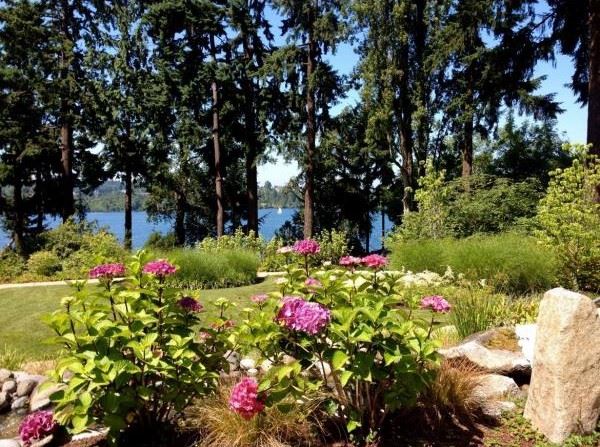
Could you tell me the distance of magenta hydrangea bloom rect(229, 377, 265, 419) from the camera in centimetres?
255

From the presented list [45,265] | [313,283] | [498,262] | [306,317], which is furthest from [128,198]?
[306,317]

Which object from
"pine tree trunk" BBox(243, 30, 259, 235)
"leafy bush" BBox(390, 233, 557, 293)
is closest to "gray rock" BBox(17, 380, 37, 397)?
"leafy bush" BBox(390, 233, 557, 293)

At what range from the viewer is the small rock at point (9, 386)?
4219 mm

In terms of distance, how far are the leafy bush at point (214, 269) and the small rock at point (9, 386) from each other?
16.3ft

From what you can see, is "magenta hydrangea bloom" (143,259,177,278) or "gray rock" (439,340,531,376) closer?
"magenta hydrangea bloom" (143,259,177,278)

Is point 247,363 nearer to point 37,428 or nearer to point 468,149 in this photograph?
point 37,428

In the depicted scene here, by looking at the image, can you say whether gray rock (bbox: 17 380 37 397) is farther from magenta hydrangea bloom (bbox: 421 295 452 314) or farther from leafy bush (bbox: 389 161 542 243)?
leafy bush (bbox: 389 161 542 243)

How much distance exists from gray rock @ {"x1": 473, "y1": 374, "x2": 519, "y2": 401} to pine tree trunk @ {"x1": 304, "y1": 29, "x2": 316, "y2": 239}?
12.4 metres

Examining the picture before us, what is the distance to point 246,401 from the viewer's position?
254 centimetres

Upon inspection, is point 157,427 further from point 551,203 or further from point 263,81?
point 263,81

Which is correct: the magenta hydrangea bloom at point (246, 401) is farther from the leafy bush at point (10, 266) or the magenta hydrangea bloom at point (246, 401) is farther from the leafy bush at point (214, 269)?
the leafy bush at point (10, 266)

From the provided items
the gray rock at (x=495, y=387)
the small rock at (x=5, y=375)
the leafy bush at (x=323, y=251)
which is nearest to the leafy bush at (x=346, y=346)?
the gray rock at (x=495, y=387)

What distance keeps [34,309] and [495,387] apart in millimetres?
7663

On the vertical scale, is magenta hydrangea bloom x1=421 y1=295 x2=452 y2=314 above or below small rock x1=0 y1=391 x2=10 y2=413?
above
